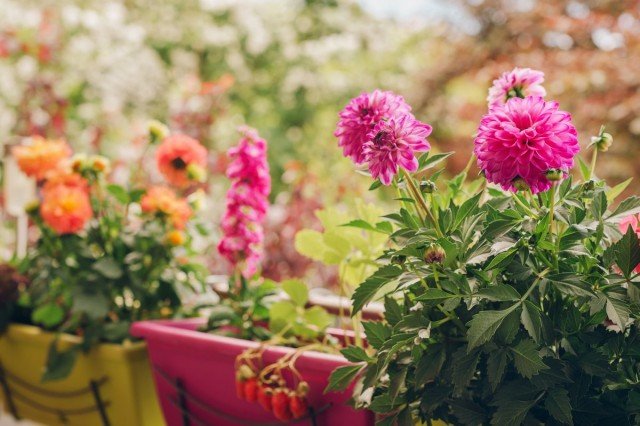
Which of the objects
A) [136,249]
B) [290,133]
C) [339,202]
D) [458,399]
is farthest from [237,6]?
[458,399]

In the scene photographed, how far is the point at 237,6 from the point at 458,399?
193 inches

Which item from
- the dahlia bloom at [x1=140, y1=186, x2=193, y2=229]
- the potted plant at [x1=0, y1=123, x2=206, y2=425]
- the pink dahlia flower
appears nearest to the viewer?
the pink dahlia flower

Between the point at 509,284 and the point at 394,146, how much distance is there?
0.18m

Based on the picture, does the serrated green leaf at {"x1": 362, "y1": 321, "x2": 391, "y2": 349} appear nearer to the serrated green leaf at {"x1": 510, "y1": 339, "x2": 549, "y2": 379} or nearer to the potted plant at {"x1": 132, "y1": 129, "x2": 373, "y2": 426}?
the potted plant at {"x1": 132, "y1": 129, "x2": 373, "y2": 426}

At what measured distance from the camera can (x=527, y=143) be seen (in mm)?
712

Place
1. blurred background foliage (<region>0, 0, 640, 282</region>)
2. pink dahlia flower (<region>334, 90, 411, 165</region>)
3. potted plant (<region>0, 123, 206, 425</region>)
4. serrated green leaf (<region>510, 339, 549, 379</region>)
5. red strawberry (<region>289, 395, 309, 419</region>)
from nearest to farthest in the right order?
serrated green leaf (<region>510, 339, 549, 379</region>) → pink dahlia flower (<region>334, 90, 411, 165</region>) → red strawberry (<region>289, 395, 309, 419</region>) → potted plant (<region>0, 123, 206, 425</region>) → blurred background foliage (<region>0, 0, 640, 282</region>)

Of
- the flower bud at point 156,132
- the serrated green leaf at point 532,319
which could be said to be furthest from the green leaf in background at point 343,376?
the flower bud at point 156,132

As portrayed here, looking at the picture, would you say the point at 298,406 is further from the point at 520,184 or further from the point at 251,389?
the point at 520,184

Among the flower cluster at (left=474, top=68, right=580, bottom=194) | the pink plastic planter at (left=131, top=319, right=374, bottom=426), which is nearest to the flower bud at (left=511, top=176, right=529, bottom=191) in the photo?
the flower cluster at (left=474, top=68, right=580, bottom=194)

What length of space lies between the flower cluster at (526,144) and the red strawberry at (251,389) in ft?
1.53

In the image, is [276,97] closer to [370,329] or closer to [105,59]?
[105,59]

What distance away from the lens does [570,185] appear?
80 centimetres

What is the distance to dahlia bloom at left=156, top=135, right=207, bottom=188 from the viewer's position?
1.47 meters

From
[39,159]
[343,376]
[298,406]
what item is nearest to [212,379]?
[298,406]
